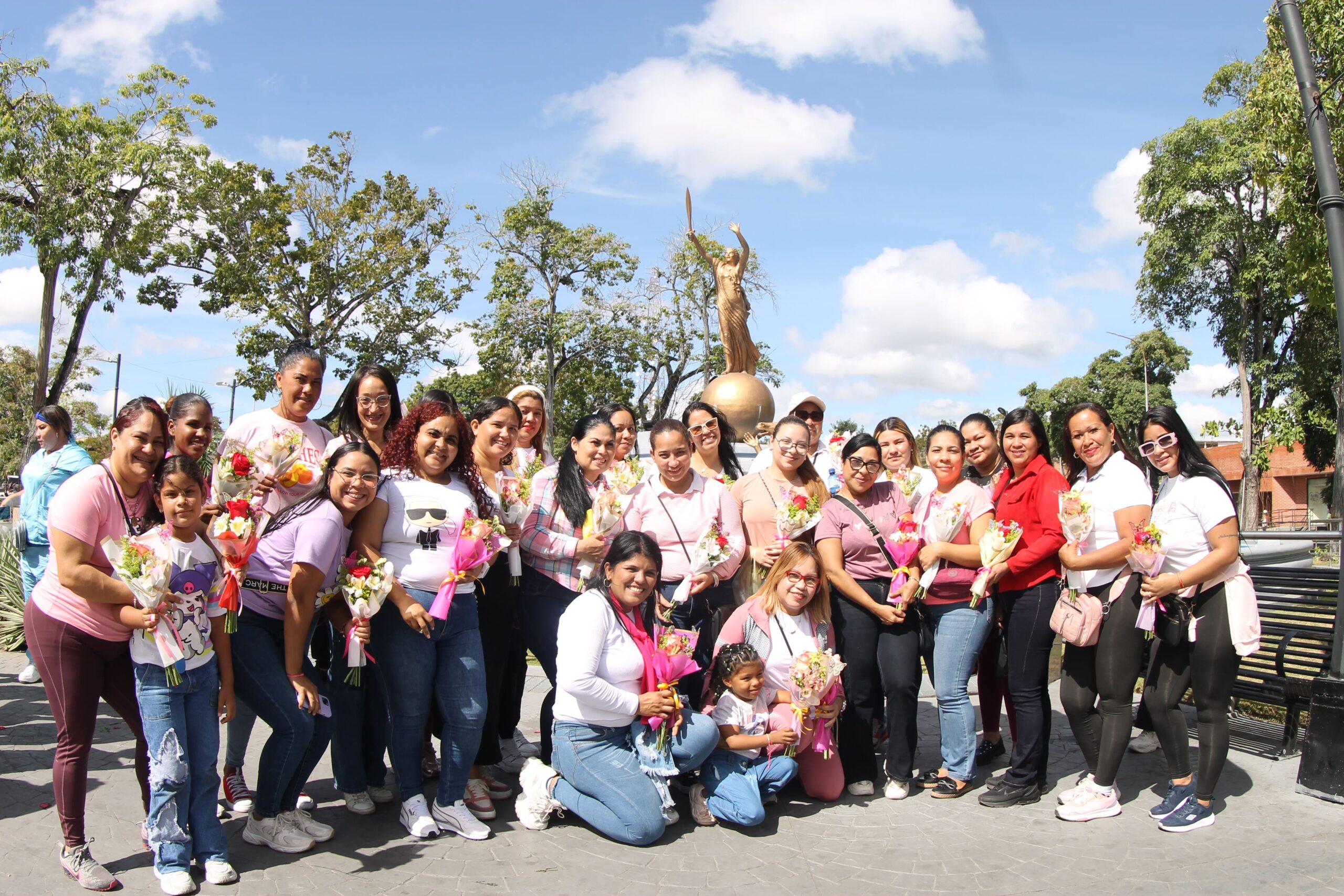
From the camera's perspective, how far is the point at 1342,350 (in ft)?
15.7

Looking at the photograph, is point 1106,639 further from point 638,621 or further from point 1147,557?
A: point 638,621

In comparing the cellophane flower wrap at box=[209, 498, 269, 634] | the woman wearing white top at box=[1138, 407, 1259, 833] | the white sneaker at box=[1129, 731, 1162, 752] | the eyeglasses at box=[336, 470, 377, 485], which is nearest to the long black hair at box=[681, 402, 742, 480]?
the eyeglasses at box=[336, 470, 377, 485]

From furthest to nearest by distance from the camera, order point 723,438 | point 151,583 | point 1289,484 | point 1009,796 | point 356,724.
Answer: point 1289,484 < point 723,438 < point 1009,796 < point 356,724 < point 151,583

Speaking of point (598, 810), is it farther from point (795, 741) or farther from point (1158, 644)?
point (1158, 644)

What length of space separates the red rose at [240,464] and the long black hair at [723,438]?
8.40 ft

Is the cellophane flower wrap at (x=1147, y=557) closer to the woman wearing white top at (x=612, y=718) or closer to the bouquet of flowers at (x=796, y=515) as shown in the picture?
the bouquet of flowers at (x=796, y=515)

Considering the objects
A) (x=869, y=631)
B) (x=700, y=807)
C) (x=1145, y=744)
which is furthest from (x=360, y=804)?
(x=1145, y=744)

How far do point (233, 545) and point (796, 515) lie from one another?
2701 mm

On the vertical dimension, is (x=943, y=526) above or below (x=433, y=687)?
above

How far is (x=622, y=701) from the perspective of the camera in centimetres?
416

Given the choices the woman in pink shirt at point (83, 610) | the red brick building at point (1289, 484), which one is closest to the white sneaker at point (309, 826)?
the woman in pink shirt at point (83, 610)

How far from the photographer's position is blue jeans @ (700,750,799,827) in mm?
4281

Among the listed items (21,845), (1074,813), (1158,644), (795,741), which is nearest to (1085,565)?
(1158,644)

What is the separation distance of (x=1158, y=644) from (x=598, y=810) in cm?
289
